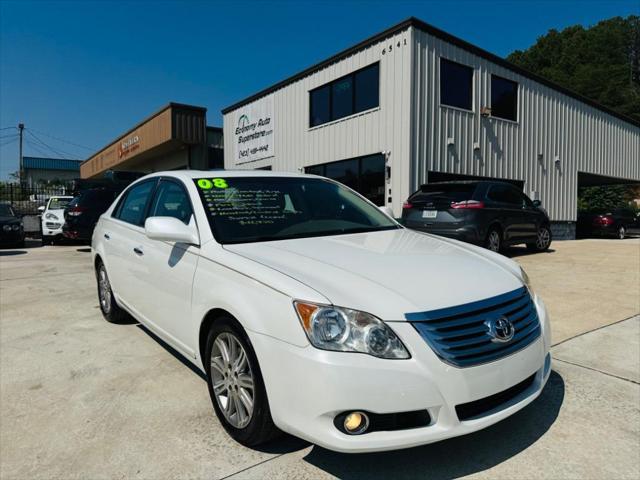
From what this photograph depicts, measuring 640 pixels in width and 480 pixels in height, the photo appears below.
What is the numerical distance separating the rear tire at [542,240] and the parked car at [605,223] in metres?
8.07

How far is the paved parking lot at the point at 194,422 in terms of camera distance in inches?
86.0

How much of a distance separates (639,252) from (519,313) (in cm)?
1113

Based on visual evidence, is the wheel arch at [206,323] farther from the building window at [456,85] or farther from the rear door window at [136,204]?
the building window at [456,85]

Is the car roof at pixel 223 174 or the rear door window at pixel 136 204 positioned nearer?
the car roof at pixel 223 174

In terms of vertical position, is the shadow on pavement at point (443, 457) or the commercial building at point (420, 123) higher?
the commercial building at point (420, 123)

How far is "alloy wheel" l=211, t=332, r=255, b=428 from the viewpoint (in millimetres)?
2299

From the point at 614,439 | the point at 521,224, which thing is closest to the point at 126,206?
the point at 614,439

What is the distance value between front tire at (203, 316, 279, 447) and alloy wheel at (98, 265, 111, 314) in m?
2.51

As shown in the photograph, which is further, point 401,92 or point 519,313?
point 401,92

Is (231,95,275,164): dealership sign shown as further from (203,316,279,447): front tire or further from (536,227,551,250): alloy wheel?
(203,316,279,447): front tire

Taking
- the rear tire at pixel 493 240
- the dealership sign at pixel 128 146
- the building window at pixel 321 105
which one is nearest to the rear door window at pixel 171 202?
the rear tire at pixel 493 240

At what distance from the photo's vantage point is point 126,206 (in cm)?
435

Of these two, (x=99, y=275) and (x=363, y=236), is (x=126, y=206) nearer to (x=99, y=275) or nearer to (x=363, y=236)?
(x=99, y=275)

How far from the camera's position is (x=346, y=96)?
1302 centimetres
